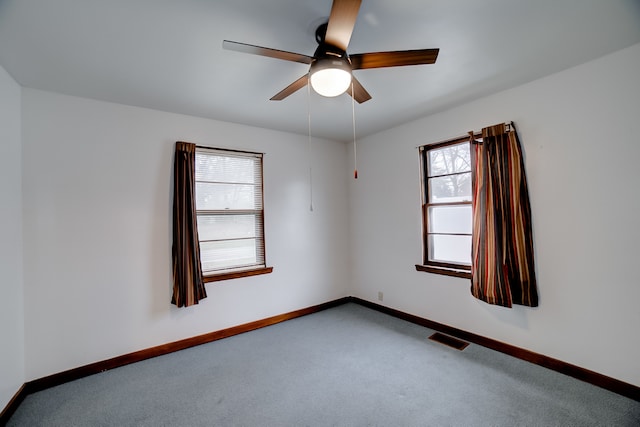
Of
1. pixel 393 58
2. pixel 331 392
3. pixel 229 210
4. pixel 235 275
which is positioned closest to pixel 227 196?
pixel 229 210

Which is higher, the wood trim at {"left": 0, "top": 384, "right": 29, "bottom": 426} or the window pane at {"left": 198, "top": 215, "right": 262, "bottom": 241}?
the window pane at {"left": 198, "top": 215, "right": 262, "bottom": 241}

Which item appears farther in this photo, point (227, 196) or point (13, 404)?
point (227, 196)

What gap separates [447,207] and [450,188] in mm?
226

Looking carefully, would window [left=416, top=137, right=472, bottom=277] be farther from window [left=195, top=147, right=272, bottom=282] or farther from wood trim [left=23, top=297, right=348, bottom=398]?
window [left=195, top=147, right=272, bottom=282]

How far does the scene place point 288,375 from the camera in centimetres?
250

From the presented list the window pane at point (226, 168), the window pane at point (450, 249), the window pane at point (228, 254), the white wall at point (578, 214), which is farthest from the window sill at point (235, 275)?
the white wall at point (578, 214)

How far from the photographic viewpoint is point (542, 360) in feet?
8.27

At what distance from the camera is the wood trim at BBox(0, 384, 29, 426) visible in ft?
6.55

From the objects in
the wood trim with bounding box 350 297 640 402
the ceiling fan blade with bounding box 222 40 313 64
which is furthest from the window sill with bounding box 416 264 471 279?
the ceiling fan blade with bounding box 222 40 313 64

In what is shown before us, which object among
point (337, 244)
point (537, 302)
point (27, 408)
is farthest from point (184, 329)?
point (537, 302)

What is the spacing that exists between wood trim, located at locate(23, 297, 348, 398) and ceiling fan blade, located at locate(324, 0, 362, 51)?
3201 mm

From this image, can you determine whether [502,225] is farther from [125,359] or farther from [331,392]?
[125,359]

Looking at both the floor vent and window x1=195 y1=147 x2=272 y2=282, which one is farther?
window x1=195 y1=147 x2=272 y2=282

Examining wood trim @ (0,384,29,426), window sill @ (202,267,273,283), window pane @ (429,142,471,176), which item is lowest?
wood trim @ (0,384,29,426)
